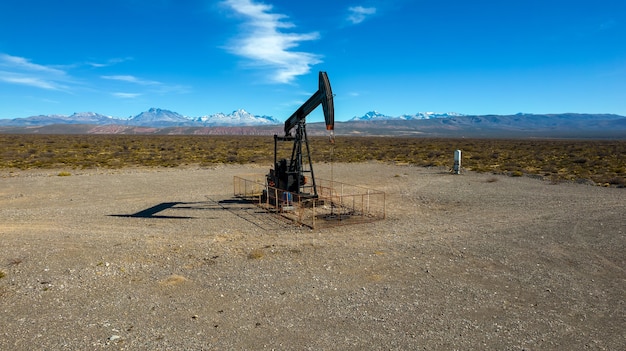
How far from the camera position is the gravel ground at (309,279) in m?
6.63

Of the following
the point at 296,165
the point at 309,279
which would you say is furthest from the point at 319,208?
the point at 309,279

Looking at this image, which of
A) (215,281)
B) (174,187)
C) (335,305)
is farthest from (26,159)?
(335,305)

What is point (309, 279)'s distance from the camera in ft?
29.6

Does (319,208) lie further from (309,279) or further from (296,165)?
(309,279)

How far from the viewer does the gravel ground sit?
21.7ft

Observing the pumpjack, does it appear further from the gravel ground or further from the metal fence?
the gravel ground

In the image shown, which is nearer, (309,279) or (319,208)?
(309,279)

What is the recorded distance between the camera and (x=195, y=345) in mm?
6297

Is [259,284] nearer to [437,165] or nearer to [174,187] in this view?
[174,187]

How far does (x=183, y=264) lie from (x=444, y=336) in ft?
20.9

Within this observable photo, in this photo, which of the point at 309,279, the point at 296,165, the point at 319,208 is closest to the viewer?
the point at 309,279

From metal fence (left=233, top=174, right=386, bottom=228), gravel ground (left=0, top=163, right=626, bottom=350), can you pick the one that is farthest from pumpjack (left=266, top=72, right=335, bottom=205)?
gravel ground (left=0, top=163, right=626, bottom=350)

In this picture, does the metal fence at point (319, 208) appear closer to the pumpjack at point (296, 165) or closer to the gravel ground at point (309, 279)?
the pumpjack at point (296, 165)

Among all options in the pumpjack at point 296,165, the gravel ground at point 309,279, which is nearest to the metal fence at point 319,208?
the pumpjack at point 296,165
